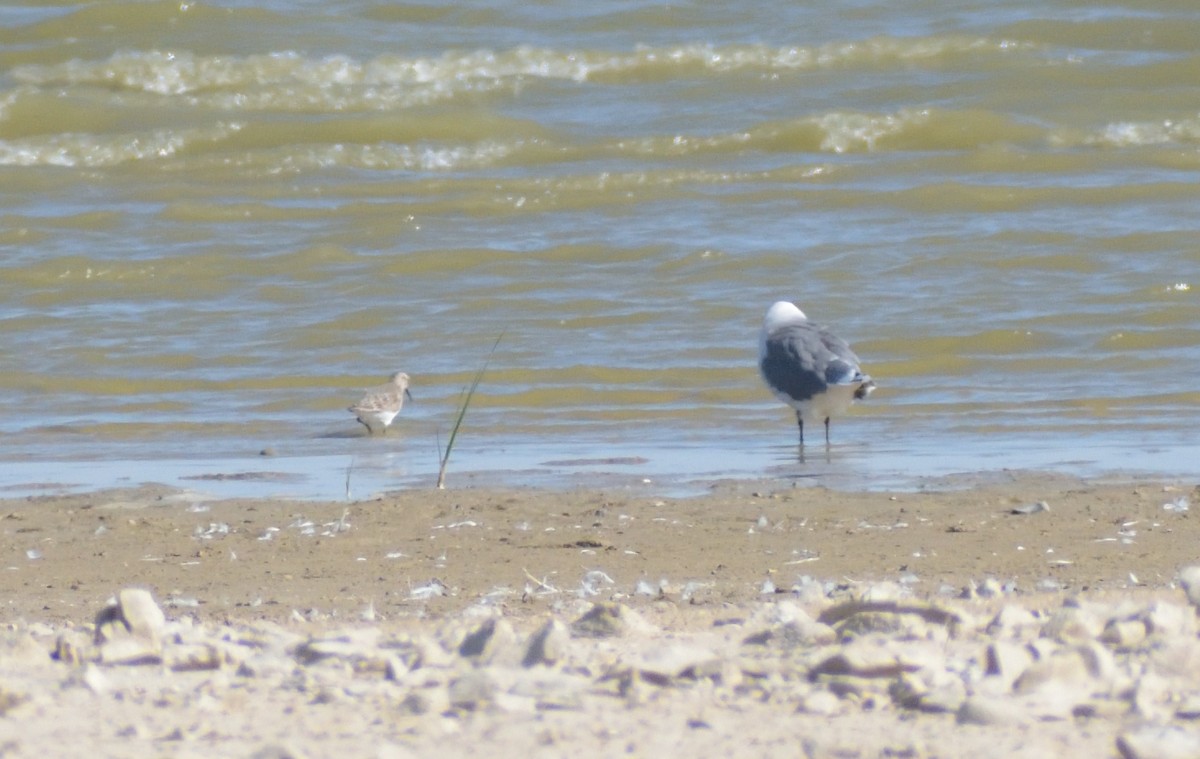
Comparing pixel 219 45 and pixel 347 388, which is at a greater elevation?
pixel 219 45

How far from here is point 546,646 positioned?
10.8ft

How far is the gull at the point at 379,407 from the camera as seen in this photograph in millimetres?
8195

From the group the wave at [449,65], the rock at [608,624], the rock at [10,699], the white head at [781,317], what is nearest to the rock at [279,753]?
the rock at [10,699]

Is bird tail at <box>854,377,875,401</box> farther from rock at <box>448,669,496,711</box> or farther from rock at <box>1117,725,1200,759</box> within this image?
rock at <box>1117,725,1200,759</box>

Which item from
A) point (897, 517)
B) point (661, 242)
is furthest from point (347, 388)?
point (897, 517)

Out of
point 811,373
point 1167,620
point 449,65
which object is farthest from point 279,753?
point 449,65

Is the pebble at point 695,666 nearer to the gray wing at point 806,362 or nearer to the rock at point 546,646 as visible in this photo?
the rock at point 546,646

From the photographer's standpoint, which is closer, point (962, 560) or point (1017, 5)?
point (962, 560)

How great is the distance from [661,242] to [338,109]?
5662 millimetres

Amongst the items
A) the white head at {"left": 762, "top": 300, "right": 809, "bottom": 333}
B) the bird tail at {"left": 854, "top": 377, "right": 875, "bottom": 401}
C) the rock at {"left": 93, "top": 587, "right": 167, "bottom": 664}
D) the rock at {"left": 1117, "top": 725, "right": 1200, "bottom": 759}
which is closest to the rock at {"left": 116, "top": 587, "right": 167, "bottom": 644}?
the rock at {"left": 93, "top": 587, "right": 167, "bottom": 664}

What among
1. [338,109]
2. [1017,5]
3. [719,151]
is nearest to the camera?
[719,151]

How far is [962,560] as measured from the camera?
15.5 feet

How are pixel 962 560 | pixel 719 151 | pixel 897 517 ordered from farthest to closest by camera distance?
pixel 719 151 < pixel 897 517 < pixel 962 560

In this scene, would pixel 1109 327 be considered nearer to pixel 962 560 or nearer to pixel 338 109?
pixel 962 560
